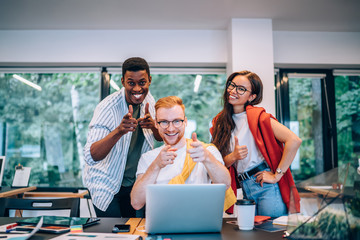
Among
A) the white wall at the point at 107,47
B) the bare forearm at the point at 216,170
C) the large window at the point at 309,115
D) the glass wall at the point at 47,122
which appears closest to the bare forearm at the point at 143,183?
the bare forearm at the point at 216,170

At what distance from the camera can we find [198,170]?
5.74 ft

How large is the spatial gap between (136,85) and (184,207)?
111 centimetres

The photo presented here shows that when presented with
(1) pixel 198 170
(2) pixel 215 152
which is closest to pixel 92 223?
(1) pixel 198 170

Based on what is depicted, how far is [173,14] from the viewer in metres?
3.71

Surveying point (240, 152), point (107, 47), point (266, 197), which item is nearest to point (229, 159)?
point (240, 152)

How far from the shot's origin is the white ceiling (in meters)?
3.46

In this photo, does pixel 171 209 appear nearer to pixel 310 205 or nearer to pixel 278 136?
pixel 310 205

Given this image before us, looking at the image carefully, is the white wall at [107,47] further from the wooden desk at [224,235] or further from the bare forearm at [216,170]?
the wooden desk at [224,235]

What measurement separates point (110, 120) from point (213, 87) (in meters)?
2.54

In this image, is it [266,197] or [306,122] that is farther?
[306,122]

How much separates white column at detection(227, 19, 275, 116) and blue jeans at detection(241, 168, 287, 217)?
2054 mm

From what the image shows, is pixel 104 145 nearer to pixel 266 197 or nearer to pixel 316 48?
pixel 266 197

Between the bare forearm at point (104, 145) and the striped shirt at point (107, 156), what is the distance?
0.05 meters

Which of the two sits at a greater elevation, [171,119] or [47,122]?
[47,122]
